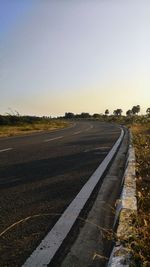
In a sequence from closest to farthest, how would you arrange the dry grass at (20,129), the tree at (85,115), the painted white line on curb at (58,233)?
the painted white line on curb at (58,233) < the dry grass at (20,129) < the tree at (85,115)

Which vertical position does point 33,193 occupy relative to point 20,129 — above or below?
above

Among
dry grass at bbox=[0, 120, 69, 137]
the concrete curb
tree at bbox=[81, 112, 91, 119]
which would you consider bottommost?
dry grass at bbox=[0, 120, 69, 137]

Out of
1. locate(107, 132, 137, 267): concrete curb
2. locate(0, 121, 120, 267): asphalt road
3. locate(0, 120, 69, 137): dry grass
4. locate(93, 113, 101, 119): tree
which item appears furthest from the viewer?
locate(93, 113, 101, 119): tree

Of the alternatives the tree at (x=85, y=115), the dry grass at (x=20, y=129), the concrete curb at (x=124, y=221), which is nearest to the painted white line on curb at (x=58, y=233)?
the concrete curb at (x=124, y=221)

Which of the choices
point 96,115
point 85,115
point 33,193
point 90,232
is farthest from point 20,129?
point 85,115

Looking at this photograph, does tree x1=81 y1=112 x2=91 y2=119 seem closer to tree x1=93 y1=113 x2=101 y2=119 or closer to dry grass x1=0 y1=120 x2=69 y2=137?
tree x1=93 y1=113 x2=101 y2=119

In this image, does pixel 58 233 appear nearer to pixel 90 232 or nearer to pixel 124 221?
pixel 90 232

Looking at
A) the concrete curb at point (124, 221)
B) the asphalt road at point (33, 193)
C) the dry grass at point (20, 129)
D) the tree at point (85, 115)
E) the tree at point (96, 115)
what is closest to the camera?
the concrete curb at point (124, 221)

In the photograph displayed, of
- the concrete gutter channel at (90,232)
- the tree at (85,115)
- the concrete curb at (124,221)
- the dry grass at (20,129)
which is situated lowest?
the dry grass at (20,129)

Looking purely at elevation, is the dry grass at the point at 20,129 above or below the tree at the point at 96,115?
below

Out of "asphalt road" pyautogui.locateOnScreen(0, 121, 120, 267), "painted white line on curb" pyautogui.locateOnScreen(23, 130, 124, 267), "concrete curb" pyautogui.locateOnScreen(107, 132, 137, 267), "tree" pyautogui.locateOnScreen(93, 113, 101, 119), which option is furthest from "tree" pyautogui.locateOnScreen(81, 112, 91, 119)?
"painted white line on curb" pyautogui.locateOnScreen(23, 130, 124, 267)

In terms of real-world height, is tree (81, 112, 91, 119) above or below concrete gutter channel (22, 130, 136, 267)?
above

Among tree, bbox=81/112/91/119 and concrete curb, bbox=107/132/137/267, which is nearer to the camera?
concrete curb, bbox=107/132/137/267

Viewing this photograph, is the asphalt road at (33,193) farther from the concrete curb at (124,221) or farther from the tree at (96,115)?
the tree at (96,115)
